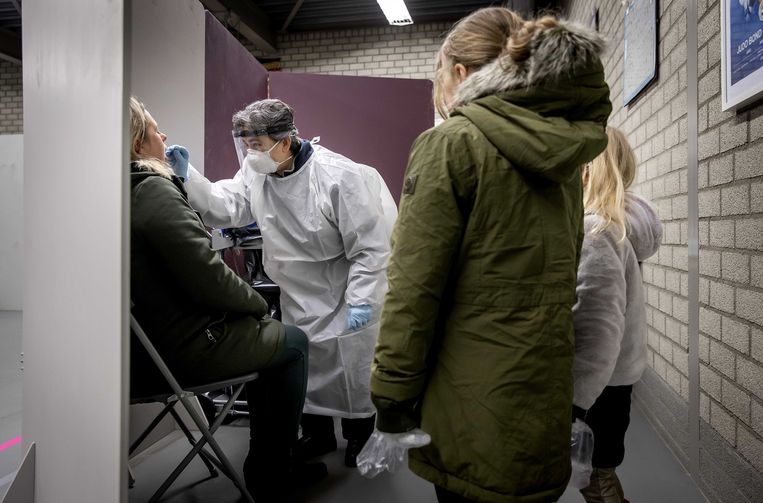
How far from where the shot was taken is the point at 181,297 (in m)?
1.40

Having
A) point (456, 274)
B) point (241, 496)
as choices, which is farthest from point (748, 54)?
point (241, 496)

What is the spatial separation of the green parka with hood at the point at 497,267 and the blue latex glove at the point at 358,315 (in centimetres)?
116

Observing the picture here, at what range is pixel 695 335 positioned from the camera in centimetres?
185

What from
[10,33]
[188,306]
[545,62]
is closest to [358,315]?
[188,306]

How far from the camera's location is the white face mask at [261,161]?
2.01m

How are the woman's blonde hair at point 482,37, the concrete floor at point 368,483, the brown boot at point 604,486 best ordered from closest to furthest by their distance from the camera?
the woman's blonde hair at point 482,37
the brown boot at point 604,486
the concrete floor at point 368,483

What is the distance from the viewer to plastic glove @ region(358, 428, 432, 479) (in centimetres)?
86

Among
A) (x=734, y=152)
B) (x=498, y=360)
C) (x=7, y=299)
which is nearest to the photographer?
(x=498, y=360)

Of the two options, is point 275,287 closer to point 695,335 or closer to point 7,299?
point 695,335

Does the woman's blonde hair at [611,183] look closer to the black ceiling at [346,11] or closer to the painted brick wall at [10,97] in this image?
the black ceiling at [346,11]

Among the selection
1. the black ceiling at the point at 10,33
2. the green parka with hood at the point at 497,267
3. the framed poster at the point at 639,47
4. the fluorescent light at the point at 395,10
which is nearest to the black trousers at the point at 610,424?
the green parka with hood at the point at 497,267

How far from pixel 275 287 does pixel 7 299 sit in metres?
5.41

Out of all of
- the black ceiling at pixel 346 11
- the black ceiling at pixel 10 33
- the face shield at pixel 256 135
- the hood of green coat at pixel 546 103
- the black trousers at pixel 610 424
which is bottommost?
the black trousers at pixel 610 424

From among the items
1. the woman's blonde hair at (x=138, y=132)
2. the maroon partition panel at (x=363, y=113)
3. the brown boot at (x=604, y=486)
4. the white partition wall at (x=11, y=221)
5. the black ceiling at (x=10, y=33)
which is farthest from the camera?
the black ceiling at (x=10, y=33)
